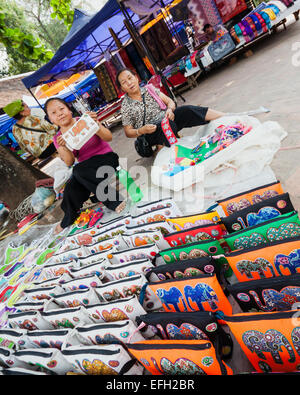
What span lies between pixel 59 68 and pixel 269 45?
479cm

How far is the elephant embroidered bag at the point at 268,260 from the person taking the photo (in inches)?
35.2

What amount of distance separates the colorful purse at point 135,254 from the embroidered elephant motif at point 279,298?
61 centimetres

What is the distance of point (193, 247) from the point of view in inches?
46.7

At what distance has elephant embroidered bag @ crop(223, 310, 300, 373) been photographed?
722 millimetres

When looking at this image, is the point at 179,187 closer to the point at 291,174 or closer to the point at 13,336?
the point at 291,174

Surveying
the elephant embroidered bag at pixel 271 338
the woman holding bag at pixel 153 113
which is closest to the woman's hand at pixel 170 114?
the woman holding bag at pixel 153 113

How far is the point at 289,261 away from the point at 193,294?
40 centimetres

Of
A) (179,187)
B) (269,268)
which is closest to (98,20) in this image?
(179,187)

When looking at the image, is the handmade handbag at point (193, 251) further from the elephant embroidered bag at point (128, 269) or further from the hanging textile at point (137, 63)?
the hanging textile at point (137, 63)

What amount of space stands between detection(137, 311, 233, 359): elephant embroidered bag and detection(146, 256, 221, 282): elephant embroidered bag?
19cm

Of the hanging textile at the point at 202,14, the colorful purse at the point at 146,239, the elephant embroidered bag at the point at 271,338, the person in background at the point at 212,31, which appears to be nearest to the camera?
the elephant embroidered bag at the point at 271,338

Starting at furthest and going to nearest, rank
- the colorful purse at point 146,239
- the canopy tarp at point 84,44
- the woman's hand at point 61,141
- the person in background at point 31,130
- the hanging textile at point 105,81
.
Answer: the hanging textile at point 105,81, the person in background at point 31,130, the canopy tarp at point 84,44, the woman's hand at point 61,141, the colorful purse at point 146,239

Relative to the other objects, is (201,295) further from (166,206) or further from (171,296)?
(166,206)

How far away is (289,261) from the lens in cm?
91
